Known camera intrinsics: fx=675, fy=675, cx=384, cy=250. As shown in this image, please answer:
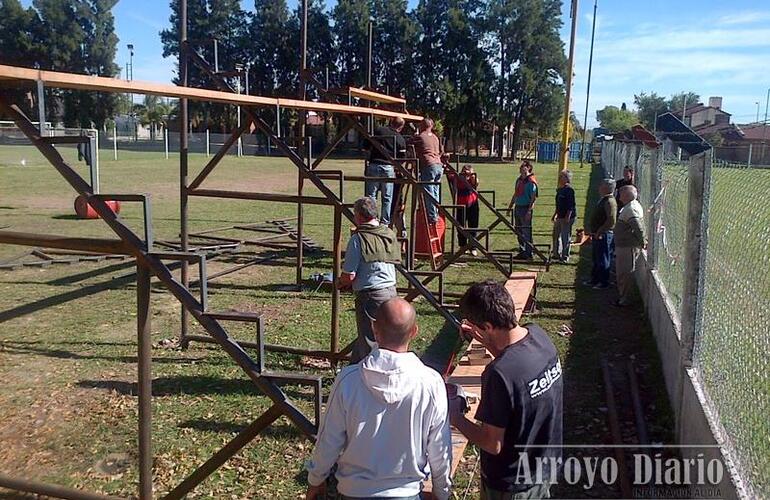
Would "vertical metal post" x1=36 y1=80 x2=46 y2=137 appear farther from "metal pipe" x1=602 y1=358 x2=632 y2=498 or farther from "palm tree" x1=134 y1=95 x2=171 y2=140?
"palm tree" x1=134 y1=95 x2=171 y2=140

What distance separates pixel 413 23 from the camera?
57.1 metres

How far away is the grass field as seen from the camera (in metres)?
4.52

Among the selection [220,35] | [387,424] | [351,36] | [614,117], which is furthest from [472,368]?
[614,117]

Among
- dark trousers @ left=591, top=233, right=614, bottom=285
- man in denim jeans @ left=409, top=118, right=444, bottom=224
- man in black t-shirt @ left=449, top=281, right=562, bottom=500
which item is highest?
man in denim jeans @ left=409, top=118, right=444, bottom=224

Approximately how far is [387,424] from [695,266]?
10.3ft

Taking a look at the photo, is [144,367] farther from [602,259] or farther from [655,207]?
[602,259]

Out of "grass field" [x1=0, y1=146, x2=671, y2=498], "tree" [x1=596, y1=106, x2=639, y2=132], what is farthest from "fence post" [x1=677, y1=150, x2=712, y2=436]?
"tree" [x1=596, y1=106, x2=639, y2=132]

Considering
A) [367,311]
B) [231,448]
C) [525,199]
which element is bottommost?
[231,448]

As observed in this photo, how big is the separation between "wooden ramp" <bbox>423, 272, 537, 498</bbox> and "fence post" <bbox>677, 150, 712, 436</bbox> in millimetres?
1233

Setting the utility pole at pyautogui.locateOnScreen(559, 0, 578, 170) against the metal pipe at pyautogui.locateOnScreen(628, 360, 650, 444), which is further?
the utility pole at pyautogui.locateOnScreen(559, 0, 578, 170)

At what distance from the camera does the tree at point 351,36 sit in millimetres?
55906

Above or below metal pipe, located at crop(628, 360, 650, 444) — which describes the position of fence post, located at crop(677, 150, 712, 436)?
above

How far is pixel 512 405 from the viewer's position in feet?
8.34

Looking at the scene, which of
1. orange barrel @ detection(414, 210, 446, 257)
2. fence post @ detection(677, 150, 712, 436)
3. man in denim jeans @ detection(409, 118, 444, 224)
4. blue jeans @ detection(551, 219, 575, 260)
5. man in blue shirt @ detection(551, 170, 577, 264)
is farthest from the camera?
blue jeans @ detection(551, 219, 575, 260)
